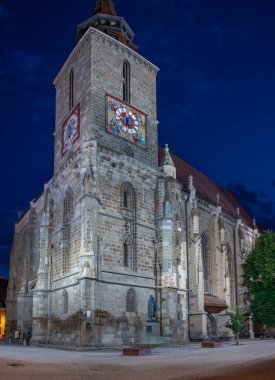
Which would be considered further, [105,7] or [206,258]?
[105,7]

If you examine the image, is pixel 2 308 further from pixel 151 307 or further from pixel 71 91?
pixel 151 307

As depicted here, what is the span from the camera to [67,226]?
3434 centimetres

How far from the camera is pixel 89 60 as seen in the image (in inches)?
1400

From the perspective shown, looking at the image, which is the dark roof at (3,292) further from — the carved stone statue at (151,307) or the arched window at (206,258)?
the carved stone statue at (151,307)

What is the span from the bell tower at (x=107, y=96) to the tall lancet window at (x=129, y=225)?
10.4 feet

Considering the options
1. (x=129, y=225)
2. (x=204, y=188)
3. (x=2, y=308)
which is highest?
(x=204, y=188)

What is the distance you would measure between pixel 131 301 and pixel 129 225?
17.3 feet

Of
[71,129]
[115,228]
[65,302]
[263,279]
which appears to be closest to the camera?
[115,228]

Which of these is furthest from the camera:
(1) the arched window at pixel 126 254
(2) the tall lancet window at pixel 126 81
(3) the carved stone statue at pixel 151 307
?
(2) the tall lancet window at pixel 126 81

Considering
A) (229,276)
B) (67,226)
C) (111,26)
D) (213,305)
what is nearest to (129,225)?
(67,226)

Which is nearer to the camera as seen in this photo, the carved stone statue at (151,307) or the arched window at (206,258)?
the carved stone statue at (151,307)

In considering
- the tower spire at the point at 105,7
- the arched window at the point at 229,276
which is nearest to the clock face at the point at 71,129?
the tower spire at the point at 105,7

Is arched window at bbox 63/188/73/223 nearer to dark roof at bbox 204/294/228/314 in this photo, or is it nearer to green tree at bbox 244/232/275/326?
dark roof at bbox 204/294/228/314

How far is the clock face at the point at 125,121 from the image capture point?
115 ft
